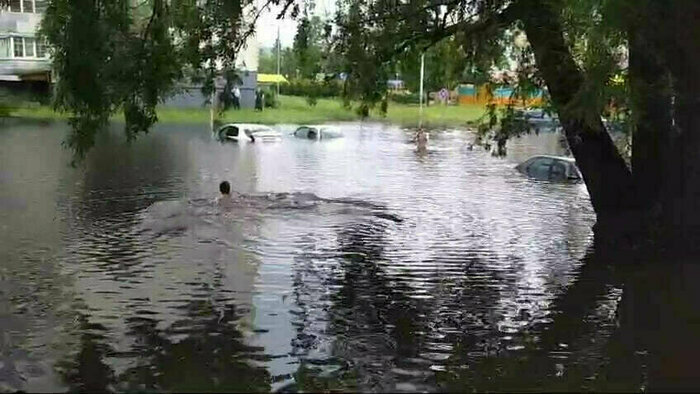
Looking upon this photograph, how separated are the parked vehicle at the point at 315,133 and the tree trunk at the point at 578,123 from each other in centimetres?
3181

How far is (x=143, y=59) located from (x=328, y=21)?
3.75 m

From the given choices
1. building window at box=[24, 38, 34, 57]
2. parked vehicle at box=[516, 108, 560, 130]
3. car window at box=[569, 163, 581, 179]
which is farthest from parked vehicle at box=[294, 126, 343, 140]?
parked vehicle at box=[516, 108, 560, 130]

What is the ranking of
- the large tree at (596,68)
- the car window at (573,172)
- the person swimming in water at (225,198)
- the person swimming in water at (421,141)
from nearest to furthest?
the large tree at (596,68), the person swimming in water at (225,198), the car window at (573,172), the person swimming in water at (421,141)

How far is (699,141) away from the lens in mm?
13633

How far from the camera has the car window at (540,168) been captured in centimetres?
2811

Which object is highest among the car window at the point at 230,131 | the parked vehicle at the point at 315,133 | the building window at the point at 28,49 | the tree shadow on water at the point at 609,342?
the building window at the point at 28,49

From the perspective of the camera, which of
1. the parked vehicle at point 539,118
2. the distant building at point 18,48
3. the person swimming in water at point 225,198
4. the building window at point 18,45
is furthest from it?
the building window at point 18,45

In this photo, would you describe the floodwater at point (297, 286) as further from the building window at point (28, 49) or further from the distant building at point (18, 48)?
the building window at point (28, 49)

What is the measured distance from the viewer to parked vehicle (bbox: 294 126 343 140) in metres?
46.8

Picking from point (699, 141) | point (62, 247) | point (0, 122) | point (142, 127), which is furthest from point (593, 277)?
point (0, 122)

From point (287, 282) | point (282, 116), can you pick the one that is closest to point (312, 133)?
point (282, 116)

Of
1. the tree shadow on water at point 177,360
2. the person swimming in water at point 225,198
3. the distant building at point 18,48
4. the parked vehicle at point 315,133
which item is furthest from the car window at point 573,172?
the distant building at point 18,48

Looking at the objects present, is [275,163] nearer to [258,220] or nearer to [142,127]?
[258,220]

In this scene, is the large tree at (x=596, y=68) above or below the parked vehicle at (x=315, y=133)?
above
